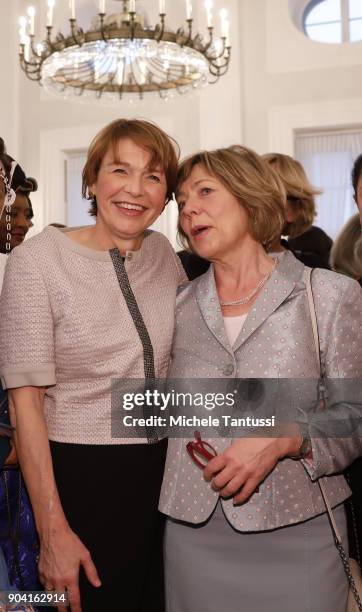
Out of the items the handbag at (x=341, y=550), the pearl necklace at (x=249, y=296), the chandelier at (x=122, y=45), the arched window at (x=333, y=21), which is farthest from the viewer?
the arched window at (x=333, y=21)

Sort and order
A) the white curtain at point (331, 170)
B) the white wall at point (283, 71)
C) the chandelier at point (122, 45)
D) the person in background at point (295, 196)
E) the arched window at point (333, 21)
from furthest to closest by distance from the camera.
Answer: the arched window at point (333, 21)
the white curtain at point (331, 170)
the white wall at point (283, 71)
the chandelier at point (122, 45)
the person in background at point (295, 196)

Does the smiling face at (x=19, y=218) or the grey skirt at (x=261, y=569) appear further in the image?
the smiling face at (x=19, y=218)

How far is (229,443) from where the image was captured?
1.80 metres

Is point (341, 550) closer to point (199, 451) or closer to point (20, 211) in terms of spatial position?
point (199, 451)

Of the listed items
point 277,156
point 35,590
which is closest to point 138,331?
point 35,590

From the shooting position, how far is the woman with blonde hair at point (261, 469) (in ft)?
5.69

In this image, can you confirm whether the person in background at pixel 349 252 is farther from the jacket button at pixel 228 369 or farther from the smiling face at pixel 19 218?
the smiling face at pixel 19 218

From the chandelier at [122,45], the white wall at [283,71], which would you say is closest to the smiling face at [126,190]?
the chandelier at [122,45]

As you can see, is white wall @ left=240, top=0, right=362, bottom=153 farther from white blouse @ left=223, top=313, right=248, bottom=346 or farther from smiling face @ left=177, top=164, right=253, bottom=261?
white blouse @ left=223, top=313, right=248, bottom=346

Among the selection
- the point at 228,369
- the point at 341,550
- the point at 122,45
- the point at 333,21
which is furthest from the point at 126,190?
the point at 333,21

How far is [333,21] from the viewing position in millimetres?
8062

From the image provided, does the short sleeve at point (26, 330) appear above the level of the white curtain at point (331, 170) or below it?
below

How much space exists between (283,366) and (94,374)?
50 centimetres

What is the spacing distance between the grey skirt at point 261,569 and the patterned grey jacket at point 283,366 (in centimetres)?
5
